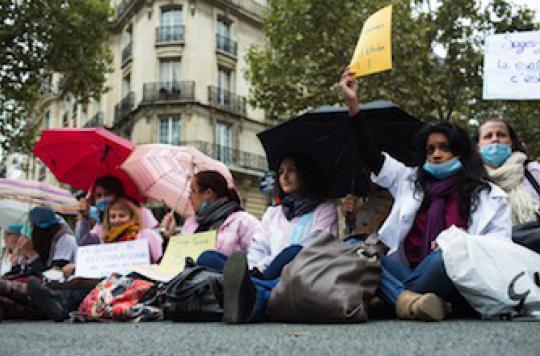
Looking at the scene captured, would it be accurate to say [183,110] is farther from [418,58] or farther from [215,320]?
[215,320]

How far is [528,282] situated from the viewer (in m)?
3.64

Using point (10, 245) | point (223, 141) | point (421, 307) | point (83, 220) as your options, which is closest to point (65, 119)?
point (223, 141)

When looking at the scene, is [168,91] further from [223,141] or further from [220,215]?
[220,215]

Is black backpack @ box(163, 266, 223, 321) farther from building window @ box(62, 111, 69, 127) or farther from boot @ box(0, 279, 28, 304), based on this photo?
building window @ box(62, 111, 69, 127)

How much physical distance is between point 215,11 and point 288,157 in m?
25.0

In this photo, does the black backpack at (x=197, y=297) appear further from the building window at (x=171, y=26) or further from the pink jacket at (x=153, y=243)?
the building window at (x=171, y=26)

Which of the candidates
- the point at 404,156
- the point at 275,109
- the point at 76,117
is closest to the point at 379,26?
the point at 404,156

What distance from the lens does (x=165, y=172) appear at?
670cm

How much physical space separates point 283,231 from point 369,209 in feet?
2.34

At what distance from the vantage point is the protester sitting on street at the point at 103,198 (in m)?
6.51

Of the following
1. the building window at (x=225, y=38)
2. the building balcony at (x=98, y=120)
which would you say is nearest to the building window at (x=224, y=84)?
the building window at (x=225, y=38)

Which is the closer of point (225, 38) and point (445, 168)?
point (445, 168)

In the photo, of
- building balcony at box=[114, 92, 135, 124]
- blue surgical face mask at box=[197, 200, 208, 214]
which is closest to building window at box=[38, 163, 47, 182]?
building balcony at box=[114, 92, 135, 124]

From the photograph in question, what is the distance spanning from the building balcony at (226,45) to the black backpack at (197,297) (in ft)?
82.9
